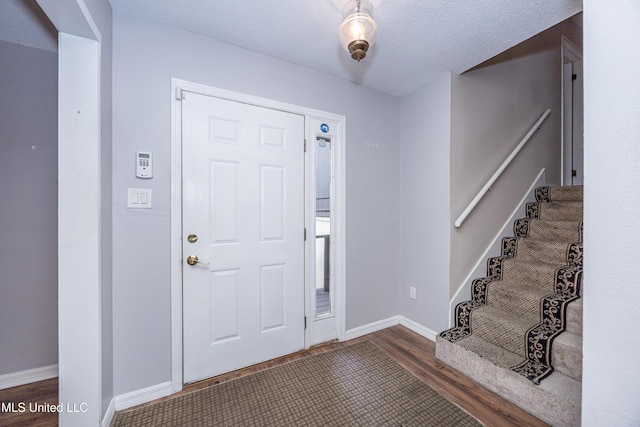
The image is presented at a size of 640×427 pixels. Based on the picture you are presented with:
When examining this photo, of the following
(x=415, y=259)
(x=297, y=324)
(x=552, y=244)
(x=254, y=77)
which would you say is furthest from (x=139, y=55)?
(x=552, y=244)

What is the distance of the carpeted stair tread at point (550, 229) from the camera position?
87.9 inches

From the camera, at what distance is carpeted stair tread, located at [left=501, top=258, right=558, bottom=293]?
2.00 metres

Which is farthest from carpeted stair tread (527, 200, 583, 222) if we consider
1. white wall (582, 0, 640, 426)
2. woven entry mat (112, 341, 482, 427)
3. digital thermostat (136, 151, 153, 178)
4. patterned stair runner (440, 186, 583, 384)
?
digital thermostat (136, 151, 153, 178)

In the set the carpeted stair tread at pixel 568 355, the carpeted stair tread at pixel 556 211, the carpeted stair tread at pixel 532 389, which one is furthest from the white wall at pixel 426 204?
the carpeted stair tread at pixel 556 211

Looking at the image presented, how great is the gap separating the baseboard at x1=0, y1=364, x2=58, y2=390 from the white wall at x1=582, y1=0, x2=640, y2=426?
315cm

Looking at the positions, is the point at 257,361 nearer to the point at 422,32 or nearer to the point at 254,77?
the point at 254,77

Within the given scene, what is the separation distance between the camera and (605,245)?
104 cm

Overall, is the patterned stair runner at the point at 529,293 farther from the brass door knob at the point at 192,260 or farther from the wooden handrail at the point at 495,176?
the brass door knob at the point at 192,260

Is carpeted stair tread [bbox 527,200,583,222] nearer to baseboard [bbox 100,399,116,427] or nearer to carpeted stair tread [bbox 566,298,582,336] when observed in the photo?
carpeted stair tread [bbox 566,298,582,336]

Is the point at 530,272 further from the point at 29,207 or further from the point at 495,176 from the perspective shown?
the point at 29,207

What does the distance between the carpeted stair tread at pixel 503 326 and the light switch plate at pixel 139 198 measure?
101 inches

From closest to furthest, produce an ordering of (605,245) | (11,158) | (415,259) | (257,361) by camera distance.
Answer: (605,245) < (11,158) < (257,361) < (415,259)

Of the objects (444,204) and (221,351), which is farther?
(444,204)

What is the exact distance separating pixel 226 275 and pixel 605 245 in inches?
81.5
